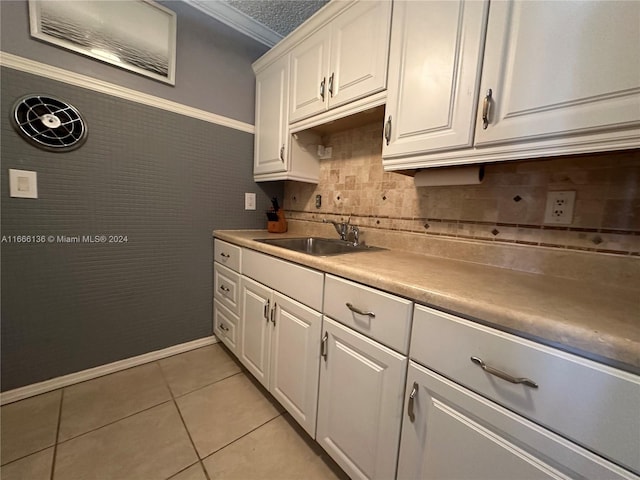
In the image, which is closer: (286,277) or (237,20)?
(286,277)

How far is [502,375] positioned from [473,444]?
0.73 ft

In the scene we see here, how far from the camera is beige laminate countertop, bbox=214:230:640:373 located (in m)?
0.47

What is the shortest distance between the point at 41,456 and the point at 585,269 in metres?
2.28

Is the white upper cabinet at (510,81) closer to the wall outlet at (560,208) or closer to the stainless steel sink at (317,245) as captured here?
the wall outlet at (560,208)

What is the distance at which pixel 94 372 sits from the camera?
5.06 feet

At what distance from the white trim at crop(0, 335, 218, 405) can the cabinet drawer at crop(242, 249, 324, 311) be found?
0.90 metres

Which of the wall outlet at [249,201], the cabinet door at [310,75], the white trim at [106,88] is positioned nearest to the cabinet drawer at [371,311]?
the cabinet door at [310,75]

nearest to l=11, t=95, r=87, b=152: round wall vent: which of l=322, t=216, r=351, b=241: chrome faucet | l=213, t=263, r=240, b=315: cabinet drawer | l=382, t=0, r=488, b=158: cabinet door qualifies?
l=213, t=263, r=240, b=315: cabinet drawer

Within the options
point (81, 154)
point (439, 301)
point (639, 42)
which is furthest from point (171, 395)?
point (639, 42)

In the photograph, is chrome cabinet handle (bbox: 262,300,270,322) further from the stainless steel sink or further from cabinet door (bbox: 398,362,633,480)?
cabinet door (bbox: 398,362,633,480)

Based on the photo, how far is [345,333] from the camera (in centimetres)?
93

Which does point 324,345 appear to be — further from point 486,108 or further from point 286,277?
point 486,108

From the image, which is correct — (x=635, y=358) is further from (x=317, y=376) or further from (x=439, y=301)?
(x=317, y=376)

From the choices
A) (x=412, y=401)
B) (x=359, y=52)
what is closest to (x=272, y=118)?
(x=359, y=52)
